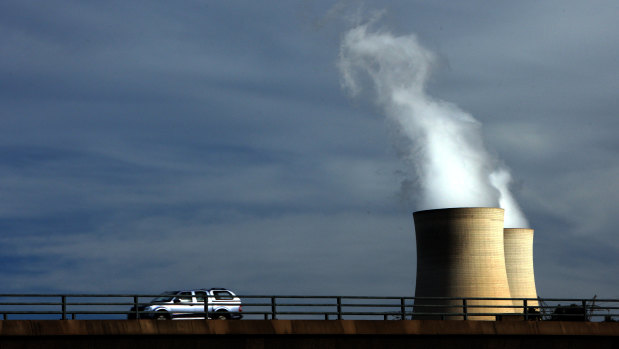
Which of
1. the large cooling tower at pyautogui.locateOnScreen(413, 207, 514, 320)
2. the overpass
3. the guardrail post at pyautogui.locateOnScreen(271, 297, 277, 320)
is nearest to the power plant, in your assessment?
the large cooling tower at pyautogui.locateOnScreen(413, 207, 514, 320)

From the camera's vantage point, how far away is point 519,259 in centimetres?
4881

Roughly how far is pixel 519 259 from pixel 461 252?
34.9ft

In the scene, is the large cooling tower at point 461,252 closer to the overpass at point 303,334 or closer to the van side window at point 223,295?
the van side window at point 223,295

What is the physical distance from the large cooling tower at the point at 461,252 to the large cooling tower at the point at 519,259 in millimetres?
8369

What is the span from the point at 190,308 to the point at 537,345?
11906 millimetres

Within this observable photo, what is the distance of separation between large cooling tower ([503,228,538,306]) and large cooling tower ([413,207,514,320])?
8.37 meters

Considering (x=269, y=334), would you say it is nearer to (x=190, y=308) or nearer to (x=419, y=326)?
(x=419, y=326)

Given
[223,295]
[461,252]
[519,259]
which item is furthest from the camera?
[519,259]

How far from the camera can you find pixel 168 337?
2202cm

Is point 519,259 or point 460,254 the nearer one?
point 460,254

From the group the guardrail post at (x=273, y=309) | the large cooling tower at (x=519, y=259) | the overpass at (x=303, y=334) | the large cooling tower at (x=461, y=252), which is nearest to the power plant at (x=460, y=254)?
the large cooling tower at (x=461, y=252)

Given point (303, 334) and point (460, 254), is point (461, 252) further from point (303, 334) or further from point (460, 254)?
point (303, 334)

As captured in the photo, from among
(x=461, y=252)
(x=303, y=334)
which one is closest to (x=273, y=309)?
(x=303, y=334)

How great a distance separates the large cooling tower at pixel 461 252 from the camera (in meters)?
39.5
